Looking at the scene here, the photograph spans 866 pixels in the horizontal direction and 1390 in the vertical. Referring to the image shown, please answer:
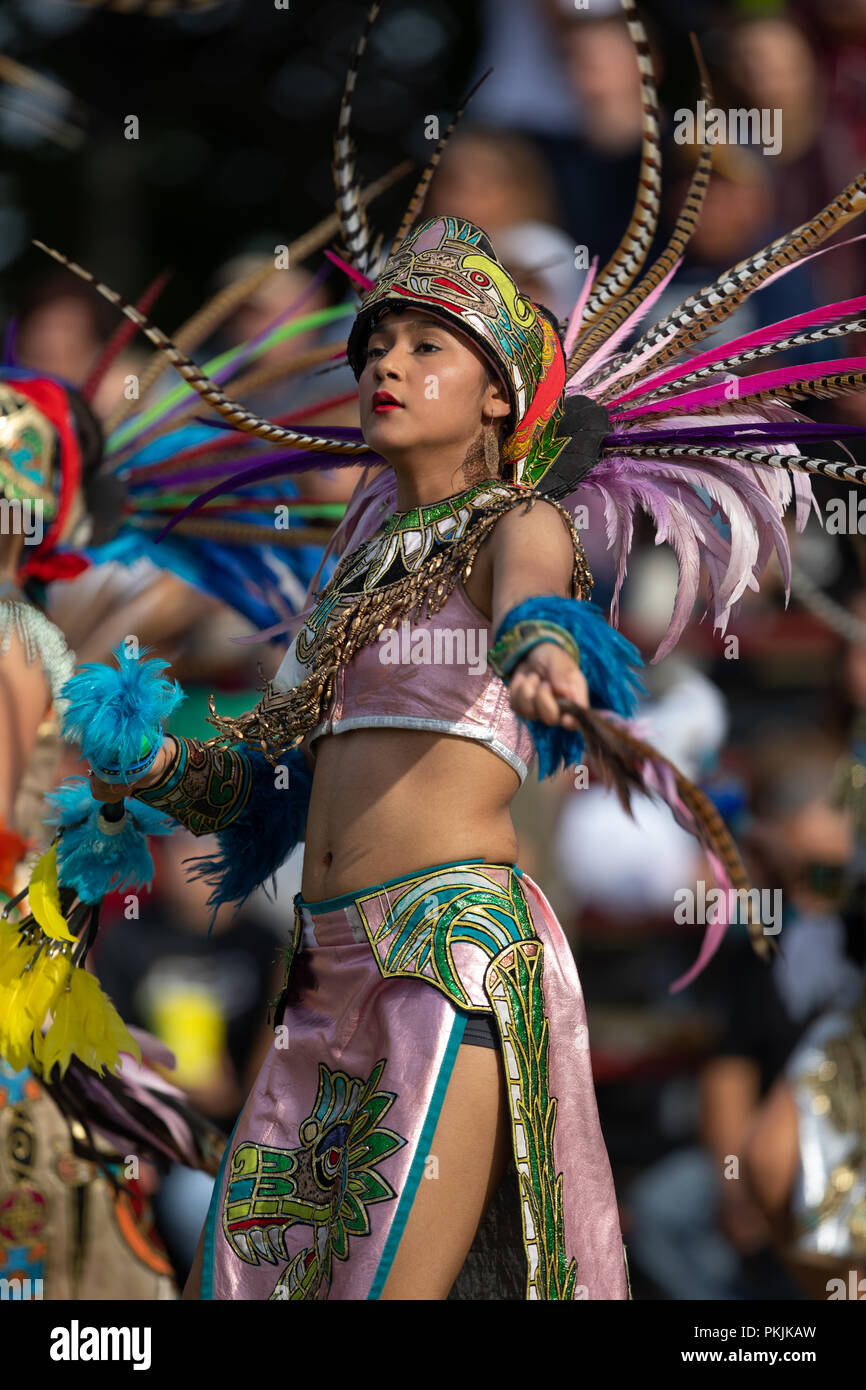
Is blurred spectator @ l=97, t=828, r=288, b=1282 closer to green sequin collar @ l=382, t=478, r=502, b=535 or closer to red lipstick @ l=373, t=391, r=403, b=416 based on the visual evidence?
green sequin collar @ l=382, t=478, r=502, b=535

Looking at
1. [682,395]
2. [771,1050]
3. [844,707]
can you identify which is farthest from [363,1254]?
[844,707]

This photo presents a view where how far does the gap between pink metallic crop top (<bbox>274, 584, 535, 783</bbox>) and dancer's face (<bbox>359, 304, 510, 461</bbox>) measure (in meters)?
0.27

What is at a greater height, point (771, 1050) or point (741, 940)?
point (741, 940)

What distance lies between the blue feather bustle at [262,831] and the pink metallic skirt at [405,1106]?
0.33m

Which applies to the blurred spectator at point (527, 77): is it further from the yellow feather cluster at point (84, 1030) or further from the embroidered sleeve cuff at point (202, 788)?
the yellow feather cluster at point (84, 1030)

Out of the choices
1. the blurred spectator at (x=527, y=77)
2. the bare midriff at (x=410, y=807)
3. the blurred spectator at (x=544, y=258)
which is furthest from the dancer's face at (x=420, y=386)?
the blurred spectator at (x=527, y=77)

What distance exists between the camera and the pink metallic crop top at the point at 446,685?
2.65 meters

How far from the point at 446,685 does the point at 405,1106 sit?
65 cm

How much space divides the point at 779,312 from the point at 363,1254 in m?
4.72

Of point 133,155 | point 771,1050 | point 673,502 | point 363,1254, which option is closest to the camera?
point 363,1254

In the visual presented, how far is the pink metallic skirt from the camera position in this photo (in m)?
2.48

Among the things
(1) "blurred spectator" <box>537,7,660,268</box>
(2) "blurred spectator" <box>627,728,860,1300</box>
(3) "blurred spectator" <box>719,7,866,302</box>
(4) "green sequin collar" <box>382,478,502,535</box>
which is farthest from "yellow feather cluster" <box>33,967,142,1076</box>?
(3) "blurred spectator" <box>719,7,866,302</box>

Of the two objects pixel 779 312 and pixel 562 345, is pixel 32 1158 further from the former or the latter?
pixel 779 312

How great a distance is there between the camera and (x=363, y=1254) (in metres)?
2.43
